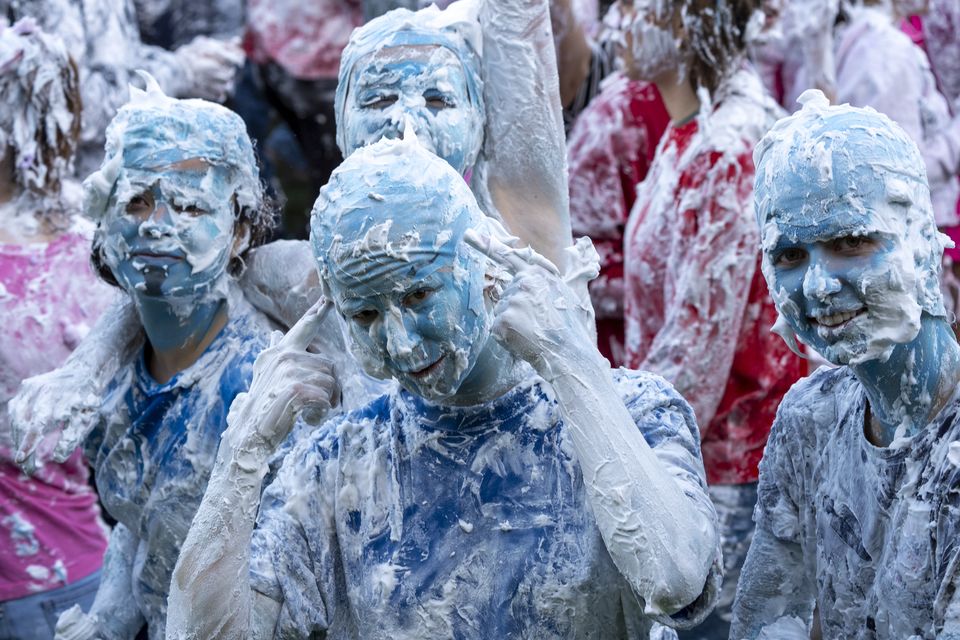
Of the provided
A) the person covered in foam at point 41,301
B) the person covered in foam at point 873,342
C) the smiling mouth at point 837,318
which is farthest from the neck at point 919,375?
the person covered in foam at point 41,301

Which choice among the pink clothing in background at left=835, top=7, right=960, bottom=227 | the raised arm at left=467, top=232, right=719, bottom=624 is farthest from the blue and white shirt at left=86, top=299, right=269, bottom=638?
the pink clothing in background at left=835, top=7, right=960, bottom=227

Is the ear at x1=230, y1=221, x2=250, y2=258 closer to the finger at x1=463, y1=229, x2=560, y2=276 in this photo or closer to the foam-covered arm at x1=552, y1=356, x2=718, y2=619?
the finger at x1=463, y1=229, x2=560, y2=276

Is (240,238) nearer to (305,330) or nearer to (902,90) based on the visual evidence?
(305,330)

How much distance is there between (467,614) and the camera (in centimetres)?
302

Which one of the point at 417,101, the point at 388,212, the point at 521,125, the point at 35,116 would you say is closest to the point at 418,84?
the point at 417,101

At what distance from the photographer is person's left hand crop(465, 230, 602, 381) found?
112 inches

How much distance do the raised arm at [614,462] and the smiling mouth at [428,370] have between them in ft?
0.43

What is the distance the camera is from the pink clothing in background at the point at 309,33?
7.13 m

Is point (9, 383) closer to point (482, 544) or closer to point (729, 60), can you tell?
point (482, 544)

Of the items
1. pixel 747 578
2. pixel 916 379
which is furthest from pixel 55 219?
pixel 916 379

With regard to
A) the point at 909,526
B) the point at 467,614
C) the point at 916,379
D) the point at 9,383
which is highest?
the point at 916,379

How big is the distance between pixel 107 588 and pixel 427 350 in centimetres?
172

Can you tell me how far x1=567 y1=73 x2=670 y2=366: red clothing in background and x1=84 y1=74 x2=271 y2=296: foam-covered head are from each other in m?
1.98

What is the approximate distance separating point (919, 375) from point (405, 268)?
1026 mm
